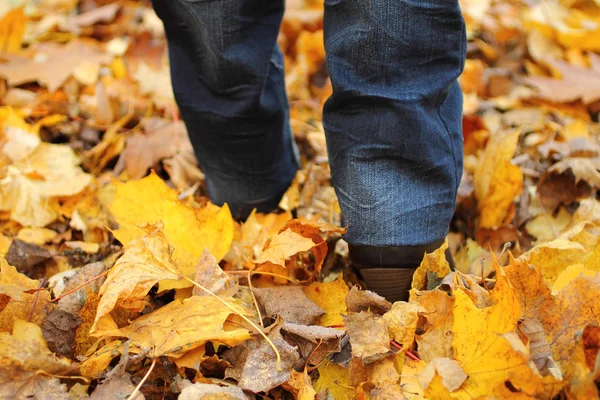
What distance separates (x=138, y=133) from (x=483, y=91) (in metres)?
1.10

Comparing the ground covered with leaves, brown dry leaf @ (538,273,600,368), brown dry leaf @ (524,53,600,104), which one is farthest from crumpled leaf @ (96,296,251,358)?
brown dry leaf @ (524,53,600,104)

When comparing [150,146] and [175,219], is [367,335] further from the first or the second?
[150,146]

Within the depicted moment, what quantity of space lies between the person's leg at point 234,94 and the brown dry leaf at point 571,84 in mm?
914

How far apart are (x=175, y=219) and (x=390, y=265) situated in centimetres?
36

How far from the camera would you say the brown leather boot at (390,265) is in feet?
2.87

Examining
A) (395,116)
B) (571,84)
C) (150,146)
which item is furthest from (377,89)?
(571,84)

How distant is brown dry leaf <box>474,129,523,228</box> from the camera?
1130 mm

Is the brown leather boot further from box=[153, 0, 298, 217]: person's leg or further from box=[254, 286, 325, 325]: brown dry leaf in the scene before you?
box=[153, 0, 298, 217]: person's leg

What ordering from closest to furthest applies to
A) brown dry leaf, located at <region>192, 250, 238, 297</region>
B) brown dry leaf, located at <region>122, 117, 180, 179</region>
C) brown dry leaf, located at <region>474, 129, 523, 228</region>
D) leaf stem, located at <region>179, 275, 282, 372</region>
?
leaf stem, located at <region>179, 275, 282, 372</region>, brown dry leaf, located at <region>192, 250, 238, 297</region>, brown dry leaf, located at <region>474, 129, 523, 228</region>, brown dry leaf, located at <region>122, 117, 180, 179</region>

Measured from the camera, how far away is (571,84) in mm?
1751

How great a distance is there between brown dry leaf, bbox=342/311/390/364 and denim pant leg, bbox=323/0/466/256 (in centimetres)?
13

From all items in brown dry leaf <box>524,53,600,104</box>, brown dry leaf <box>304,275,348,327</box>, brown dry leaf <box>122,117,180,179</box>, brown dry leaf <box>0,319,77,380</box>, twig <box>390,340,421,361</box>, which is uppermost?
brown dry leaf <box>0,319,77,380</box>

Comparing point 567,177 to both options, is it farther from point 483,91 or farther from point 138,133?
point 138,133

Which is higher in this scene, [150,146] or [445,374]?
[445,374]
